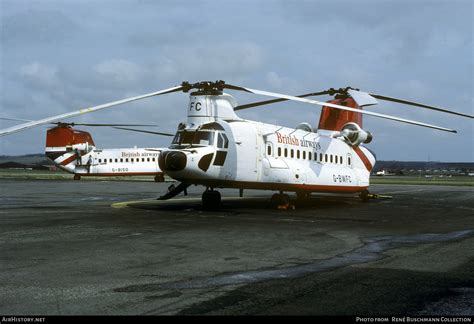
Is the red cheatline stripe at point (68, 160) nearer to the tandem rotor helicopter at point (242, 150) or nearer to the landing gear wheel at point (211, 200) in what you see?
the tandem rotor helicopter at point (242, 150)

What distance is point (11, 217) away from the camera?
17641 mm

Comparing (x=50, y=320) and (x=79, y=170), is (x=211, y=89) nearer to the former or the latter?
(x=50, y=320)

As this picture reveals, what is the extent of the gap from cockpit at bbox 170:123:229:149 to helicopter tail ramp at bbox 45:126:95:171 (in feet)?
137

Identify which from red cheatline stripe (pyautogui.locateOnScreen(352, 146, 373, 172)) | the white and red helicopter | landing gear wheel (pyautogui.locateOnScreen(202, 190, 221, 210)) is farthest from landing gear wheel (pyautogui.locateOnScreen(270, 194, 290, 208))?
the white and red helicopter

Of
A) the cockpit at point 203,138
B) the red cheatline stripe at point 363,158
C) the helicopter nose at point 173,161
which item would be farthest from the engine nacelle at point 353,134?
the helicopter nose at point 173,161

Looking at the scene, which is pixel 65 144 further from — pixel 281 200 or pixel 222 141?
pixel 222 141

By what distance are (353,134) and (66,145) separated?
40.7m

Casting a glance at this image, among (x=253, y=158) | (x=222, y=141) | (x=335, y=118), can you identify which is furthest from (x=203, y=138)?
(x=335, y=118)

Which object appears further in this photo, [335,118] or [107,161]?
[107,161]

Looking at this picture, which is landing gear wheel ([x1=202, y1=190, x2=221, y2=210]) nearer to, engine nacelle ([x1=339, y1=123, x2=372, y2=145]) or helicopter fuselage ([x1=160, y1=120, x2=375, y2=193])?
helicopter fuselage ([x1=160, y1=120, x2=375, y2=193])

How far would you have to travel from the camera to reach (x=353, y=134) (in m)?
29.8

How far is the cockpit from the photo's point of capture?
20719 mm

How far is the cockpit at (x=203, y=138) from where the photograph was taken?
20.7 m

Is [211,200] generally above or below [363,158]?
below
